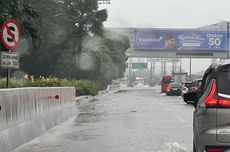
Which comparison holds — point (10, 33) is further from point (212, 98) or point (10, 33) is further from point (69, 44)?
point (69, 44)

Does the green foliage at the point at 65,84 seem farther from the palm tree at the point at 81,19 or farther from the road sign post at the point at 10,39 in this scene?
the road sign post at the point at 10,39

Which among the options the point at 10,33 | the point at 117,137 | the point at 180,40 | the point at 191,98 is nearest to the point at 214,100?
the point at 191,98

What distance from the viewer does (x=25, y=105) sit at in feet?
41.9

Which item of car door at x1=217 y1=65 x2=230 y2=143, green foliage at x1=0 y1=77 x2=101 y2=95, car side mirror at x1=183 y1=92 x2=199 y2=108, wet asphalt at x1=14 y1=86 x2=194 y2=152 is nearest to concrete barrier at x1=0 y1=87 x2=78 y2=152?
wet asphalt at x1=14 y1=86 x2=194 y2=152

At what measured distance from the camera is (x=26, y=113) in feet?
42.0

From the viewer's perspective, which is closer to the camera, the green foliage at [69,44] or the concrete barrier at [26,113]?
the concrete barrier at [26,113]

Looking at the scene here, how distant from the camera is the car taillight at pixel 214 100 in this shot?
19.7 feet

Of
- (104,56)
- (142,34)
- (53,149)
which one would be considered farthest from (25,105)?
(142,34)

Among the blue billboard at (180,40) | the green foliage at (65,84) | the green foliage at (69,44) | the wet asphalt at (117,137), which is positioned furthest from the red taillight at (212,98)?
the blue billboard at (180,40)

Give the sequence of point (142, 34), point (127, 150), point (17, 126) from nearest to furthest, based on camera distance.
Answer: point (127, 150) < point (17, 126) < point (142, 34)

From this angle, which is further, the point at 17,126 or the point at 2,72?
the point at 2,72

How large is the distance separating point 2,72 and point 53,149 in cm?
4067

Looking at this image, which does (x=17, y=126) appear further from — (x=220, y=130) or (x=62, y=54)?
(x=62, y=54)

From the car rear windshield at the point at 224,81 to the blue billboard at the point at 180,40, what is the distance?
70.7m
